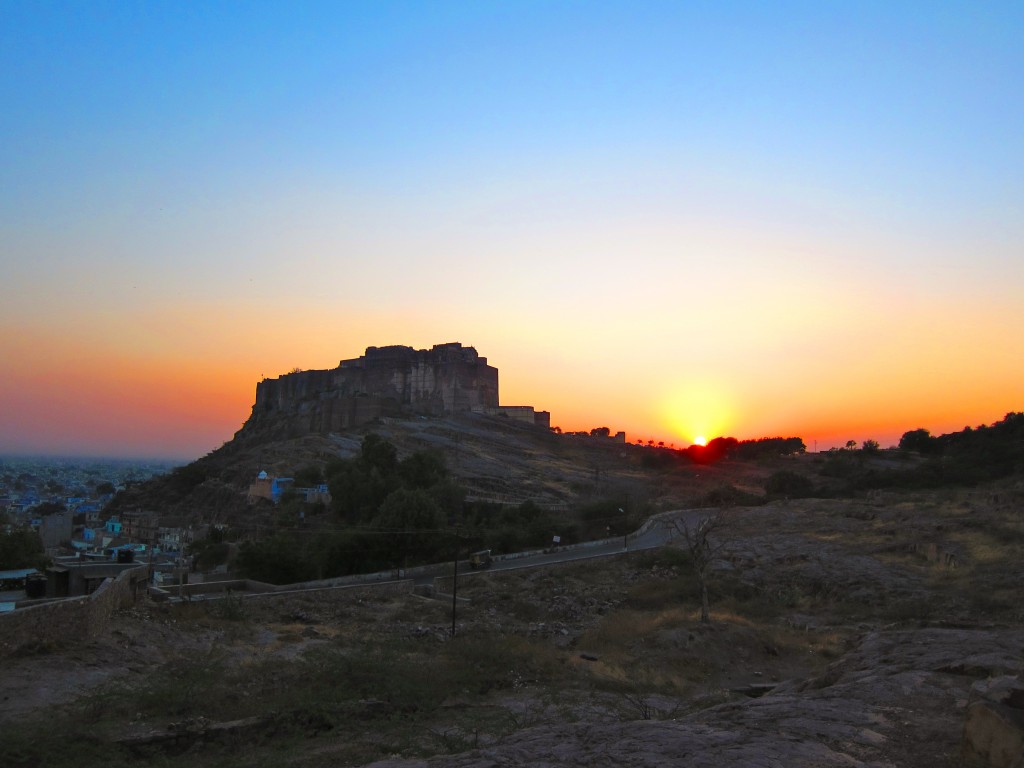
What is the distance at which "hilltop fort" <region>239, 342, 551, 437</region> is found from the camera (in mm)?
73625

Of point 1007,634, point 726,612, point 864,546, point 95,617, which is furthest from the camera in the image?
point 864,546

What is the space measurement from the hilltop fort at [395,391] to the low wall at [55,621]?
5605cm

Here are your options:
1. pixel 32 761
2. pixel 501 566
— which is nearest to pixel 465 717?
pixel 32 761

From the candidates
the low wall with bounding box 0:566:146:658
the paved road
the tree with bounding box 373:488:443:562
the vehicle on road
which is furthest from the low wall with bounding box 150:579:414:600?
the tree with bounding box 373:488:443:562

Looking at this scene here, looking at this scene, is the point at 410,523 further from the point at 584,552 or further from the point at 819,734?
the point at 819,734

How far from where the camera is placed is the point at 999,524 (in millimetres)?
25062

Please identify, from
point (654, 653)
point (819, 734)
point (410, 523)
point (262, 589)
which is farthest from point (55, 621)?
point (410, 523)

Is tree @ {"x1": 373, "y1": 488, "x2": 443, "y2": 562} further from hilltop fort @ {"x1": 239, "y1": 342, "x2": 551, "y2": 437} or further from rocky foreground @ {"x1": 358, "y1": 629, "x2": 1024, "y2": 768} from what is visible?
hilltop fort @ {"x1": 239, "y1": 342, "x2": 551, "y2": 437}

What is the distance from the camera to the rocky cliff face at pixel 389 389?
7362 cm

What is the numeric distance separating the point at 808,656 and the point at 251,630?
1127cm

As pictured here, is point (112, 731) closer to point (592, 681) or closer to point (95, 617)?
point (95, 617)

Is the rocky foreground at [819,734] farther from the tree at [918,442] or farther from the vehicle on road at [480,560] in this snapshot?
the tree at [918,442]

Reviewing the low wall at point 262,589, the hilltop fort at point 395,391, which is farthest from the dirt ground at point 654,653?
the hilltop fort at point 395,391

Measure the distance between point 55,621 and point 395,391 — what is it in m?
67.2
